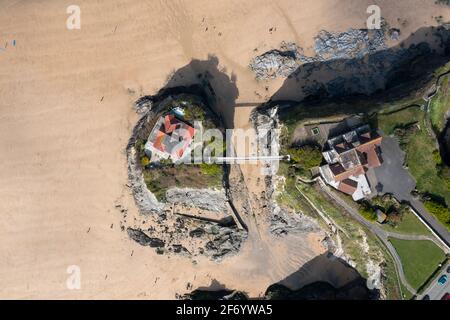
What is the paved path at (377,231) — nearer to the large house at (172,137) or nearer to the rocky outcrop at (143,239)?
the large house at (172,137)

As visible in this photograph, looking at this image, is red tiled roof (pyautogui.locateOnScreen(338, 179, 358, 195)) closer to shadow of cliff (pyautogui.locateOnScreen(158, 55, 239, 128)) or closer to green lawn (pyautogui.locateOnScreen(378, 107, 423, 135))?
green lawn (pyautogui.locateOnScreen(378, 107, 423, 135))

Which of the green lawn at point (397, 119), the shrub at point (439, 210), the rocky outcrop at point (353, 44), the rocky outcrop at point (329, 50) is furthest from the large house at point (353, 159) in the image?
the rocky outcrop at point (329, 50)

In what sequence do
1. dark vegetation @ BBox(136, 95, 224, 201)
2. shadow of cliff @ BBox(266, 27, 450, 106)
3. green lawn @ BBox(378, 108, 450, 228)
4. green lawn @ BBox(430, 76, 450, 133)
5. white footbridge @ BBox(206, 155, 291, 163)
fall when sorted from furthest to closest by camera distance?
shadow of cliff @ BBox(266, 27, 450, 106) < white footbridge @ BBox(206, 155, 291, 163) < dark vegetation @ BBox(136, 95, 224, 201) < green lawn @ BBox(430, 76, 450, 133) < green lawn @ BBox(378, 108, 450, 228)

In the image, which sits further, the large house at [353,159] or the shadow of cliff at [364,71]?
the shadow of cliff at [364,71]

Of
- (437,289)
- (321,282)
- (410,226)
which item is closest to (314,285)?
(321,282)

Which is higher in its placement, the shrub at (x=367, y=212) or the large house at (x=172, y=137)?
the large house at (x=172, y=137)

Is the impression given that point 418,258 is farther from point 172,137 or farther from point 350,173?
point 172,137

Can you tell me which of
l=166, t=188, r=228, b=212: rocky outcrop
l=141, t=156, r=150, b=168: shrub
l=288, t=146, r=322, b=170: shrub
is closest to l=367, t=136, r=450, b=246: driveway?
l=288, t=146, r=322, b=170: shrub
